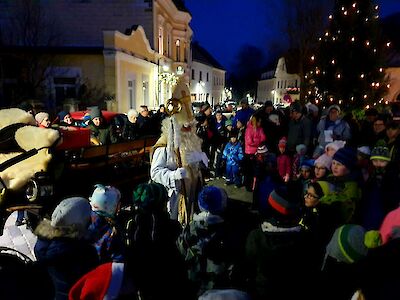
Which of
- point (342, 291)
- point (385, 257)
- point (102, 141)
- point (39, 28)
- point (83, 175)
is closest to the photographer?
point (385, 257)

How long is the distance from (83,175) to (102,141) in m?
2.10

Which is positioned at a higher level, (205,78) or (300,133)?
(205,78)

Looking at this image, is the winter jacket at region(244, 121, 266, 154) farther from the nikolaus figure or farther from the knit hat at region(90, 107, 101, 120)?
the nikolaus figure

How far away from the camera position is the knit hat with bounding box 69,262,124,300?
2049mm

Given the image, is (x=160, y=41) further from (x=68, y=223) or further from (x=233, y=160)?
(x=68, y=223)

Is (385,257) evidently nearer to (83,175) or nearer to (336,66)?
(83,175)

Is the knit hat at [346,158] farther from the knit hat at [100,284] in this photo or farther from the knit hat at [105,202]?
the knit hat at [100,284]

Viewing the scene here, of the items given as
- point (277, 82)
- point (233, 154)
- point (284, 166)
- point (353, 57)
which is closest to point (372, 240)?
point (284, 166)

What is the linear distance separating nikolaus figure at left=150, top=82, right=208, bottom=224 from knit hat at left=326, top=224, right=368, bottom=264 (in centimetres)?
186

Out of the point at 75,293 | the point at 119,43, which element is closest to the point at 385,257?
the point at 75,293

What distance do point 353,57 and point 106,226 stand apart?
1528 centimetres

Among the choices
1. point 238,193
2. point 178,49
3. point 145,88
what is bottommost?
point 238,193

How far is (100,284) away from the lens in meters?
2.07

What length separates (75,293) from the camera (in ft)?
6.77
